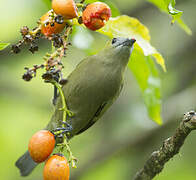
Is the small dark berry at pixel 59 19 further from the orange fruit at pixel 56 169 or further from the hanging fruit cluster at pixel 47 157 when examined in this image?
the orange fruit at pixel 56 169

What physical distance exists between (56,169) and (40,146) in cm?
17

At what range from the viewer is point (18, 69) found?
6527mm

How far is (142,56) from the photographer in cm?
305

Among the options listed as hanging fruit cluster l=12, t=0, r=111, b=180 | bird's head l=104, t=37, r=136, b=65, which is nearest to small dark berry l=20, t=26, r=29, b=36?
hanging fruit cluster l=12, t=0, r=111, b=180

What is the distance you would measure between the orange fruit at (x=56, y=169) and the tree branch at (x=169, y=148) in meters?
0.77

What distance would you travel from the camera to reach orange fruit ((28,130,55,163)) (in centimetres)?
231

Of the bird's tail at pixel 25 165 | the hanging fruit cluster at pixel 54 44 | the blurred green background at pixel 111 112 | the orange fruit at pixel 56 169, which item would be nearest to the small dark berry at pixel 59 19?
the hanging fruit cluster at pixel 54 44

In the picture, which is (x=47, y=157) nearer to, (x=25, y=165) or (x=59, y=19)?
(x=59, y=19)

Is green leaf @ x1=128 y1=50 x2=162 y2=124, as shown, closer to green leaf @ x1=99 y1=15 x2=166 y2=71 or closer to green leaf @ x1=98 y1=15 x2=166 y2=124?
green leaf @ x1=98 y1=15 x2=166 y2=124

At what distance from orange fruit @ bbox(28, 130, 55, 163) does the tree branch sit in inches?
32.6

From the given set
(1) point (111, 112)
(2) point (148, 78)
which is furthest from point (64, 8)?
(1) point (111, 112)

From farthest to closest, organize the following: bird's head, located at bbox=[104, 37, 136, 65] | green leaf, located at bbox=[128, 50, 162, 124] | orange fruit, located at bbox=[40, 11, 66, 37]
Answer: bird's head, located at bbox=[104, 37, 136, 65] < green leaf, located at bbox=[128, 50, 162, 124] < orange fruit, located at bbox=[40, 11, 66, 37]

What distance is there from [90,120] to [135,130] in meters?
2.10

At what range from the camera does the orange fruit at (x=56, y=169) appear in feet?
7.39
